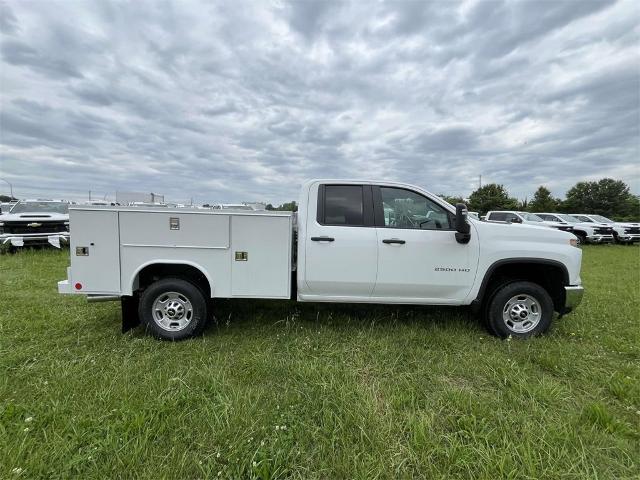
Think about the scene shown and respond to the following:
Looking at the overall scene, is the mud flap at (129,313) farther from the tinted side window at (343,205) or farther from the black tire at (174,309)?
the tinted side window at (343,205)

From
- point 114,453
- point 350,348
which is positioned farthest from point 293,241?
point 114,453

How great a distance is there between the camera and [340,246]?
3992mm

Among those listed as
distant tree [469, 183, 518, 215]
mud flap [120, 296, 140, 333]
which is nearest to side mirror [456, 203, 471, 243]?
mud flap [120, 296, 140, 333]

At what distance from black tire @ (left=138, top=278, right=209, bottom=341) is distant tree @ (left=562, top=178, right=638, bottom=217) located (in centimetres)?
6340

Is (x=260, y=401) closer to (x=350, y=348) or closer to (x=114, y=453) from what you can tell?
(x=114, y=453)

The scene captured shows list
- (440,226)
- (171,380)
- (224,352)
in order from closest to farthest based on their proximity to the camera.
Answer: (171,380), (224,352), (440,226)

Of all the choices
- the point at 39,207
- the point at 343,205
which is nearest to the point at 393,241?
the point at 343,205

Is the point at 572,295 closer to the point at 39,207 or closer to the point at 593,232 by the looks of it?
the point at 39,207

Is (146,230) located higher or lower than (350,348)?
higher

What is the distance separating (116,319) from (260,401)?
3.02 m

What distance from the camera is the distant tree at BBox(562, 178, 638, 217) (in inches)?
2071

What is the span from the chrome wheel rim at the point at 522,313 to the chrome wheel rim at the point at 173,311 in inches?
147

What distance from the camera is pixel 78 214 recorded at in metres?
3.77

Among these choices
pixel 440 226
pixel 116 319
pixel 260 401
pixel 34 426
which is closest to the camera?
pixel 34 426
